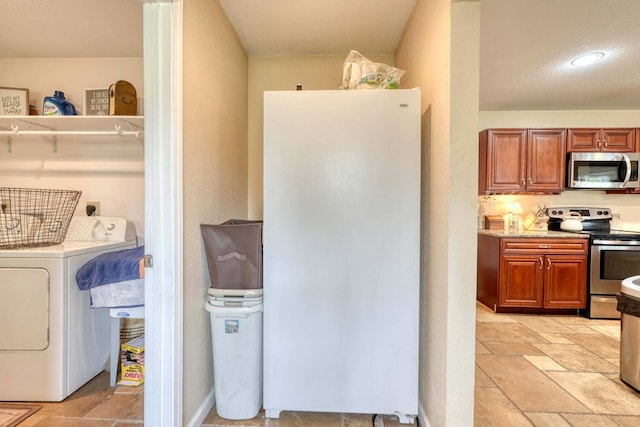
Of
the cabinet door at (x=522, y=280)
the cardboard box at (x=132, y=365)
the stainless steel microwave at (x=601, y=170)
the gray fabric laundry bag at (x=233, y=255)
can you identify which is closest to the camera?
the gray fabric laundry bag at (x=233, y=255)

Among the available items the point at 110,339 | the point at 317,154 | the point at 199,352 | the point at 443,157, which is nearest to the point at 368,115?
the point at 317,154

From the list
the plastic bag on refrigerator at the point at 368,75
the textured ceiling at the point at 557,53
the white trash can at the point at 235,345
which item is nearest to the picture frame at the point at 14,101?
the white trash can at the point at 235,345

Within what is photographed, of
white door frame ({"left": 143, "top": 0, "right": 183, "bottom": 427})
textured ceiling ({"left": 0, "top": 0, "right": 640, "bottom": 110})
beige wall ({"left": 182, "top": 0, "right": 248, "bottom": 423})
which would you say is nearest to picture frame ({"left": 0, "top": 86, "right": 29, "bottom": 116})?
textured ceiling ({"left": 0, "top": 0, "right": 640, "bottom": 110})

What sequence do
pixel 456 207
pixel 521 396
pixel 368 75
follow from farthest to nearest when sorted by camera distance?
pixel 521 396 < pixel 368 75 < pixel 456 207

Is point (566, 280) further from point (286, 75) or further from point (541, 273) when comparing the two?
point (286, 75)

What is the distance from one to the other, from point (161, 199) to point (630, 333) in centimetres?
286

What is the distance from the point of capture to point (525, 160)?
3508mm

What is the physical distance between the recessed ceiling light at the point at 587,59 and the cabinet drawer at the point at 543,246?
65.9 inches

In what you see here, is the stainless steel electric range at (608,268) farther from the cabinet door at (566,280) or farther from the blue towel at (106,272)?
the blue towel at (106,272)

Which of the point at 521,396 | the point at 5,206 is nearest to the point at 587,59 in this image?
the point at 521,396

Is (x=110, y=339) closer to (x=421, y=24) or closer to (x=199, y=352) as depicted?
(x=199, y=352)

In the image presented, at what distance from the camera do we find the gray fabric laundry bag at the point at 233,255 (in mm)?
1569

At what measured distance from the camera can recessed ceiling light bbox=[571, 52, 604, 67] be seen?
8.00 feet

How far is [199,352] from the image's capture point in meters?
1.60
